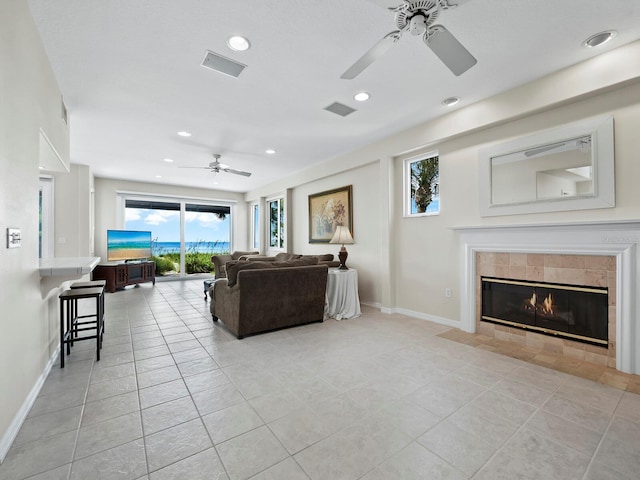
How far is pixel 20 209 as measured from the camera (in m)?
1.95

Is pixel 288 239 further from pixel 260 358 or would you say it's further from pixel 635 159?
pixel 635 159

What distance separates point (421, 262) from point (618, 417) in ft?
8.51

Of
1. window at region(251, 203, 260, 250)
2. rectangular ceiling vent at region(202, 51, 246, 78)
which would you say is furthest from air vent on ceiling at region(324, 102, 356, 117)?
window at region(251, 203, 260, 250)

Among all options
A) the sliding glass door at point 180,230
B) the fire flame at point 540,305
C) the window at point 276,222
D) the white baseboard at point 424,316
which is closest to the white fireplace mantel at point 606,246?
the fire flame at point 540,305

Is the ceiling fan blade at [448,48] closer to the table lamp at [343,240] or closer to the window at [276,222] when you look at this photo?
the table lamp at [343,240]

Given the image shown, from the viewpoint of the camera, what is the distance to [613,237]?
8.63 feet

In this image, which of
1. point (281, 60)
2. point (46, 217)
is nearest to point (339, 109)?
point (281, 60)

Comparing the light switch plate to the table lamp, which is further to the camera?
the table lamp

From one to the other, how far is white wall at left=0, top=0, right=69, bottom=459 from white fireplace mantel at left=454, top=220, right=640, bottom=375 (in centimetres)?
419

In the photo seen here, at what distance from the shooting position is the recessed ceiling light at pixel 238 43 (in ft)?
7.79

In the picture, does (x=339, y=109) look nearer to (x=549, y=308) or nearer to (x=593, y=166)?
(x=593, y=166)

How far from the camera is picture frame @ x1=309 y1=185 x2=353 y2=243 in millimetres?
5621

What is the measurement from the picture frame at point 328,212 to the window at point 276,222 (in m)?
1.63

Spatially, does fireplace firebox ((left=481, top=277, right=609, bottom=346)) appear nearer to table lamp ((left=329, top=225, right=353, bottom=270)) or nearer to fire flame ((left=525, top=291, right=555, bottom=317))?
fire flame ((left=525, top=291, right=555, bottom=317))
